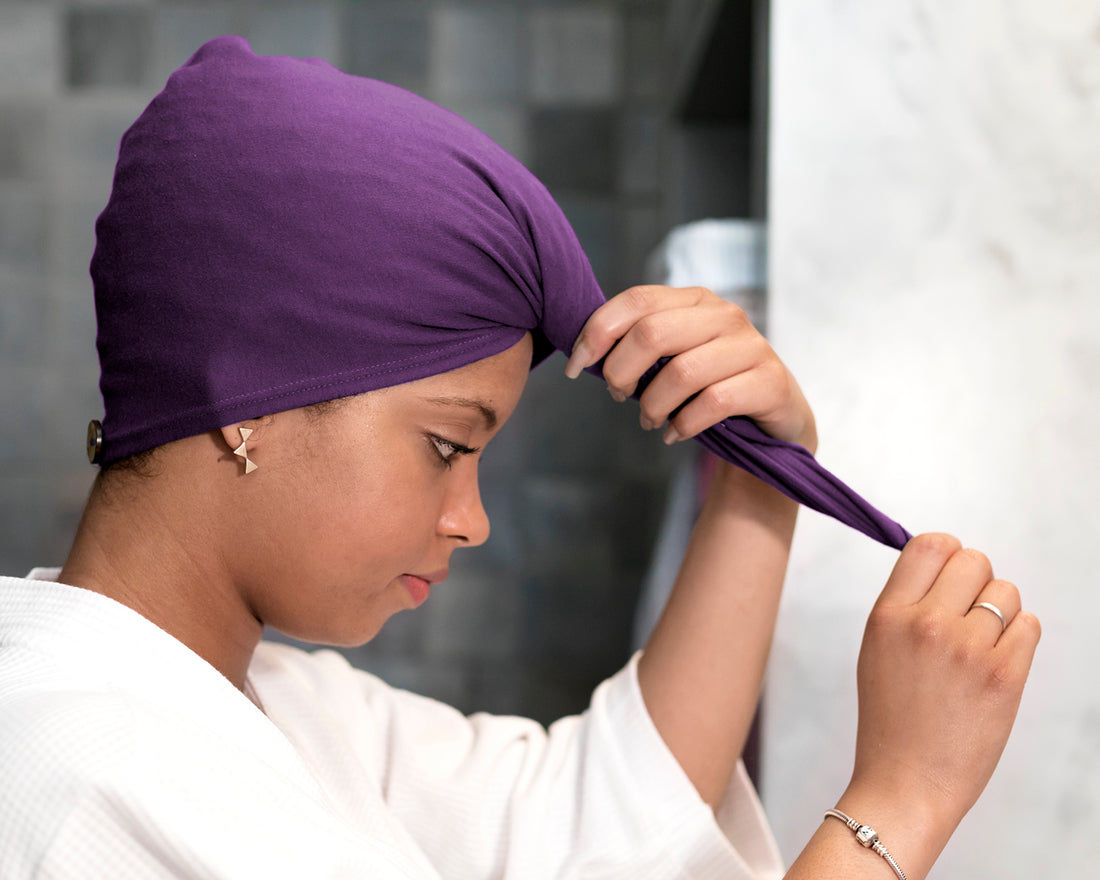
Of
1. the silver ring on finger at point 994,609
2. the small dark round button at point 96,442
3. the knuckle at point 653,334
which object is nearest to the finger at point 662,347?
the knuckle at point 653,334

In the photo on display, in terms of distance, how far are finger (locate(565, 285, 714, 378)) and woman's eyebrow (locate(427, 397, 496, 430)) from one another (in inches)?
2.2

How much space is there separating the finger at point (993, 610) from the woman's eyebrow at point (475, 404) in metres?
0.31

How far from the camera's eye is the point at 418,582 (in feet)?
2.13

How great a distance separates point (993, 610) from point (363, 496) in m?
0.37

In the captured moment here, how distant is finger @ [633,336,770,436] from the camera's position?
23.8 inches

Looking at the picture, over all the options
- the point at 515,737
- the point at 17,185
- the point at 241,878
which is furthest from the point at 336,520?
the point at 17,185

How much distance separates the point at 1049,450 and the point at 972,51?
31cm

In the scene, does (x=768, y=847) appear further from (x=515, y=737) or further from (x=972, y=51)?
(x=972, y=51)

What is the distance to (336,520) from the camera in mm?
581

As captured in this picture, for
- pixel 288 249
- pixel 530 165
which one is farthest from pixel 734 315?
pixel 530 165

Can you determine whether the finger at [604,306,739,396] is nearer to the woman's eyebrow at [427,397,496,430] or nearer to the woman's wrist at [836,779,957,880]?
the woman's eyebrow at [427,397,496,430]

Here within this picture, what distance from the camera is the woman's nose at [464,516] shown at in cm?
64

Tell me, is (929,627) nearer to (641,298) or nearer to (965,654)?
(965,654)

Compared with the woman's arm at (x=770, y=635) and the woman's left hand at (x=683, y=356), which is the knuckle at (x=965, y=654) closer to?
the woman's arm at (x=770, y=635)
